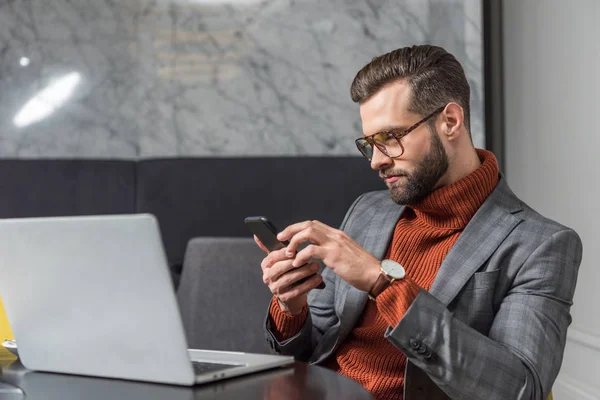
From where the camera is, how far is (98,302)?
3.82ft

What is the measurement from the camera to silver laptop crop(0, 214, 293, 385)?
1.09 meters

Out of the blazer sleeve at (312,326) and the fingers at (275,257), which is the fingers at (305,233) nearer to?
the fingers at (275,257)

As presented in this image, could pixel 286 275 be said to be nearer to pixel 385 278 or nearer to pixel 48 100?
pixel 385 278

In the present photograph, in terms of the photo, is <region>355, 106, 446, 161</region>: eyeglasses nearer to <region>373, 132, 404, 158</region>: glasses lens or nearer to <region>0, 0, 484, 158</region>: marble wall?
<region>373, 132, 404, 158</region>: glasses lens

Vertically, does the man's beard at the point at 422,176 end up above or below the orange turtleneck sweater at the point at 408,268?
above

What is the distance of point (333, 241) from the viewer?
4.46 feet

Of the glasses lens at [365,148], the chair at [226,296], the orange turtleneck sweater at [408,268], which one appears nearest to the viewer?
the orange turtleneck sweater at [408,268]

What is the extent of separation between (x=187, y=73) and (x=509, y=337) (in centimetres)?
239

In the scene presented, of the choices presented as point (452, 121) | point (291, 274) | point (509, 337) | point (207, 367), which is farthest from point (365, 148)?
point (207, 367)

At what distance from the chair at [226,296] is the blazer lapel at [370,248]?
83 cm

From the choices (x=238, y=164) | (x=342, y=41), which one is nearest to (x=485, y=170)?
(x=238, y=164)

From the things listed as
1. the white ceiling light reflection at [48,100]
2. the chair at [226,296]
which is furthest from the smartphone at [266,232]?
the white ceiling light reflection at [48,100]

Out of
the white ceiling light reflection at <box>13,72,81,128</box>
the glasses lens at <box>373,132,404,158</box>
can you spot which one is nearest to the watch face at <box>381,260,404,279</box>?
the glasses lens at <box>373,132,404,158</box>

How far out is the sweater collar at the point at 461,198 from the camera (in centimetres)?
162
